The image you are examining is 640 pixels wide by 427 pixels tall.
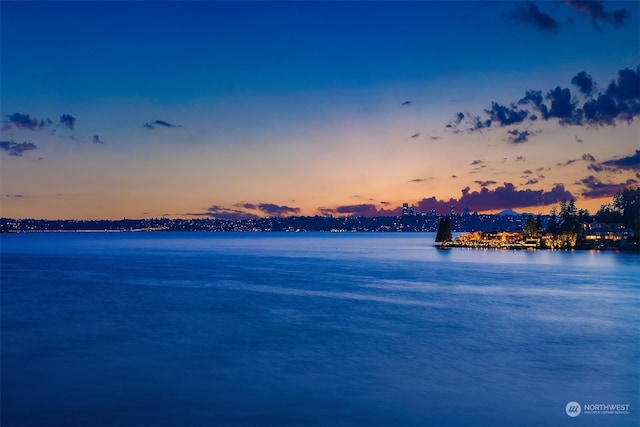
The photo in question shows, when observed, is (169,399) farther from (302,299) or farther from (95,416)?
(302,299)

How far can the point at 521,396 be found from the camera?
640 inches

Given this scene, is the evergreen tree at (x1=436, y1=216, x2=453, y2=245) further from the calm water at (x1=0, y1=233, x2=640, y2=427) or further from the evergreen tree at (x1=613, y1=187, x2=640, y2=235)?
the calm water at (x1=0, y1=233, x2=640, y2=427)

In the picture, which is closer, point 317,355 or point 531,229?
point 317,355

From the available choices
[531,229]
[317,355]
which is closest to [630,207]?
[531,229]

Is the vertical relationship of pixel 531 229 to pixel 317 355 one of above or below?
above

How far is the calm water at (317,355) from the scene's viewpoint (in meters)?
15.1

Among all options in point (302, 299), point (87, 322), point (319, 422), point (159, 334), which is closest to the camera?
point (319, 422)

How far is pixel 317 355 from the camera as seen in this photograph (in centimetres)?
2155

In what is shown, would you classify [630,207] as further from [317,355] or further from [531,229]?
[317,355]

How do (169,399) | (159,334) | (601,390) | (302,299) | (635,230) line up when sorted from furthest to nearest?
(635,230) → (302,299) → (159,334) → (601,390) → (169,399)

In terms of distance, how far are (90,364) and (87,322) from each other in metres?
9.97

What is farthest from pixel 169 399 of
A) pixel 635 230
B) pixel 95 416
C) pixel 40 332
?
pixel 635 230

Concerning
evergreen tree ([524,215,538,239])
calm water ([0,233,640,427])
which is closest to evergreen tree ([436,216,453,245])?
evergreen tree ([524,215,538,239])

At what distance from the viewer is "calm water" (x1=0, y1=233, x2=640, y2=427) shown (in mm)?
15094
